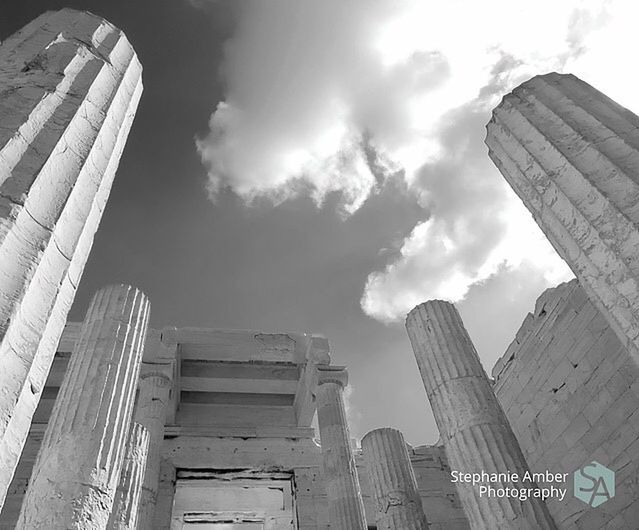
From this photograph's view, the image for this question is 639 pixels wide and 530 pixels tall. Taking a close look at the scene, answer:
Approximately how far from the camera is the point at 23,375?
229 cm

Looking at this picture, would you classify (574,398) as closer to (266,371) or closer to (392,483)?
(392,483)

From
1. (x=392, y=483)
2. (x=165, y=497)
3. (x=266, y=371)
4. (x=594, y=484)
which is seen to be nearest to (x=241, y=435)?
(x=266, y=371)

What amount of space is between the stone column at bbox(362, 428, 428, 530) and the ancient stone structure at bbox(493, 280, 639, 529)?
12.6ft

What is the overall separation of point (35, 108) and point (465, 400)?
22.5 ft

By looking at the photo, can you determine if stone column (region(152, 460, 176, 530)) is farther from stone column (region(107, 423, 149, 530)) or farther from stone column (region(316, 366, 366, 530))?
stone column (region(107, 423, 149, 530))

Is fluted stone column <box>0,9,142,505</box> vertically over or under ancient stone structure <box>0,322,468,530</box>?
under

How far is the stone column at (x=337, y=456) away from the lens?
11.4 meters

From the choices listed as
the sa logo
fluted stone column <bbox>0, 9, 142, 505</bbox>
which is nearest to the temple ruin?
fluted stone column <bbox>0, 9, 142, 505</bbox>

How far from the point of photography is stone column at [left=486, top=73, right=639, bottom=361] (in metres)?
3.77

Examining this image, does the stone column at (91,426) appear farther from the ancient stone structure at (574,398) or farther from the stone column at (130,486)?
the ancient stone structure at (574,398)

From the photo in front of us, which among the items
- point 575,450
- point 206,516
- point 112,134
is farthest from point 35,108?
point 206,516

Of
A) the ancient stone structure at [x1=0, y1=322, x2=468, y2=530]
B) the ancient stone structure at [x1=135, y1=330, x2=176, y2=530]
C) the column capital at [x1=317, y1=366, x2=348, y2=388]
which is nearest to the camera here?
the ancient stone structure at [x1=135, y1=330, x2=176, y2=530]

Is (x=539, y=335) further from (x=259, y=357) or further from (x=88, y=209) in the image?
(x=88, y=209)

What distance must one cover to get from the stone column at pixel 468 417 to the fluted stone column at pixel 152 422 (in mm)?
6602
